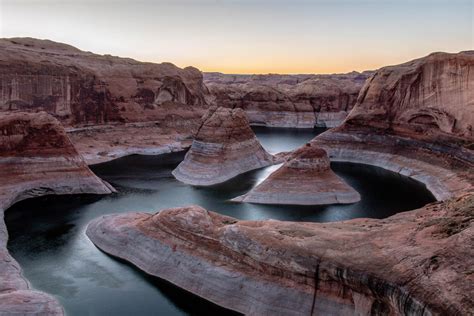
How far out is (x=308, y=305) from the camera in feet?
53.2

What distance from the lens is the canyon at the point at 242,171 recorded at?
14.6 m

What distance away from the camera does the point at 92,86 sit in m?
59.2

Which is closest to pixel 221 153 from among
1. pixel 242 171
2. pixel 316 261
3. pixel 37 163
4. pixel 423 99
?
pixel 242 171

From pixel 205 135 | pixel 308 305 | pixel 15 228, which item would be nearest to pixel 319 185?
pixel 205 135

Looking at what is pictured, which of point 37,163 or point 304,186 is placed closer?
point 304,186

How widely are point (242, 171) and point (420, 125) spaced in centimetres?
2044

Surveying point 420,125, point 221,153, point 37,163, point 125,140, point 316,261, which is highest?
point 420,125

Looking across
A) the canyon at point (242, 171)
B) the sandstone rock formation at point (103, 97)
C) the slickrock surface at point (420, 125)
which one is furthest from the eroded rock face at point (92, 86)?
the slickrock surface at point (420, 125)

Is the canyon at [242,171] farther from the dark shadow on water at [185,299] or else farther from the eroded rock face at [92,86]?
the dark shadow on water at [185,299]

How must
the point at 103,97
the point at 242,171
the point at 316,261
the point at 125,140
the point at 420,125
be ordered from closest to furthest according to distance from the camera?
the point at 316,261
the point at 242,171
the point at 420,125
the point at 125,140
the point at 103,97

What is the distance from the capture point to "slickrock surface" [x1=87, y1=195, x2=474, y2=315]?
1257 cm

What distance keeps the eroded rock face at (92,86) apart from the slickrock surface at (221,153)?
854 inches

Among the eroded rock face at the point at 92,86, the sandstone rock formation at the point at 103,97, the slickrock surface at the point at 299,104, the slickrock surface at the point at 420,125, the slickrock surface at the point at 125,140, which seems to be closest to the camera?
the slickrock surface at the point at 420,125

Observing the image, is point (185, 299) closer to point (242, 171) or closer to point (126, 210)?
point (126, 210)
